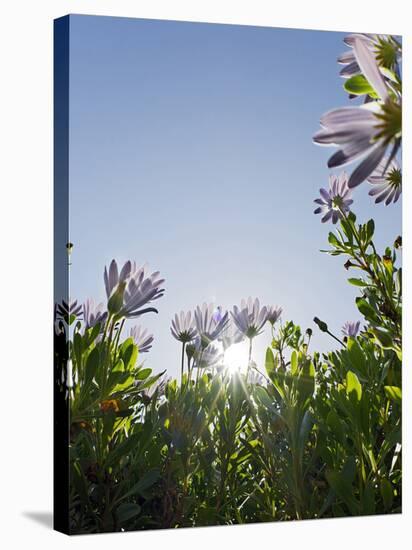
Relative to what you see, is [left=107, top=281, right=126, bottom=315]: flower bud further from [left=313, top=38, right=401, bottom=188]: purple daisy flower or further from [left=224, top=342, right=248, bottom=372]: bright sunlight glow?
[left=313, top=38, right=401, bottom=188]: purple daisy flower

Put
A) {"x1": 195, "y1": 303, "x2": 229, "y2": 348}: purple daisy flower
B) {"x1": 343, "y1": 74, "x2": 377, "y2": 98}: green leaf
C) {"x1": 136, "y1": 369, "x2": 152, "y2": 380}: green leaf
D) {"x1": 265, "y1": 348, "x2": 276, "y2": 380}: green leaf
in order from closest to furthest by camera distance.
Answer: {"x1": 343, "y1": 74, "x2": 377, "y2": 98}: green leaf
{"x1": 136, "y1": 369, "x2": 152, "y2": 380}: green leaf
{"x1": 195, "y1": 303, "x2": 229, "y2": 348}: purple daisy flower
{"x1": 265, "y1": 348, "x2": 276, "y2": 380}: green leaf

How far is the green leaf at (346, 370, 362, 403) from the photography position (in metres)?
4.00

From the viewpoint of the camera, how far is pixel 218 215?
389 centimetres

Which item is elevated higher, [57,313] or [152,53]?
[152,53]

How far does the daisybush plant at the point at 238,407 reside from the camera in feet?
11.9

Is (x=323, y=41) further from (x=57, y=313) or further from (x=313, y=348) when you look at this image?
(x=57, y=313)

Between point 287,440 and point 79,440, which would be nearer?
point 79,440

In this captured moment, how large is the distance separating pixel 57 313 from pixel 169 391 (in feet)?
1.82

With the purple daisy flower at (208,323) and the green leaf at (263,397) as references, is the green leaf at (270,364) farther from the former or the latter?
the purple daisy flower at (208,323)

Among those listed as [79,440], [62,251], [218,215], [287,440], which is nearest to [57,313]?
[62,251]

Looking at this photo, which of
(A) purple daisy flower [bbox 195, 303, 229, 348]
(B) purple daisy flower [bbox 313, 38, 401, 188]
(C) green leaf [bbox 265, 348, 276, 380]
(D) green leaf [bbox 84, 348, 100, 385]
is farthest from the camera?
(C) green leaf [bbox 265, 348, 276, 380]

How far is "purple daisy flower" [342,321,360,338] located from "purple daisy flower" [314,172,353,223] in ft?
1.49

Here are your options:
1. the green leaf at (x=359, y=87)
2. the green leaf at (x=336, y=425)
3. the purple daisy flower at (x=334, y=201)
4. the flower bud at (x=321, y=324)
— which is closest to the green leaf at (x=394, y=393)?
the green leaf at (x=336, y=425)

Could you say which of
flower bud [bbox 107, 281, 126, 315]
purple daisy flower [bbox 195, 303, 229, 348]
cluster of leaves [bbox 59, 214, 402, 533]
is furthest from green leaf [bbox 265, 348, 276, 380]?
flower bud [bbox 107, 281, 126, 315]
